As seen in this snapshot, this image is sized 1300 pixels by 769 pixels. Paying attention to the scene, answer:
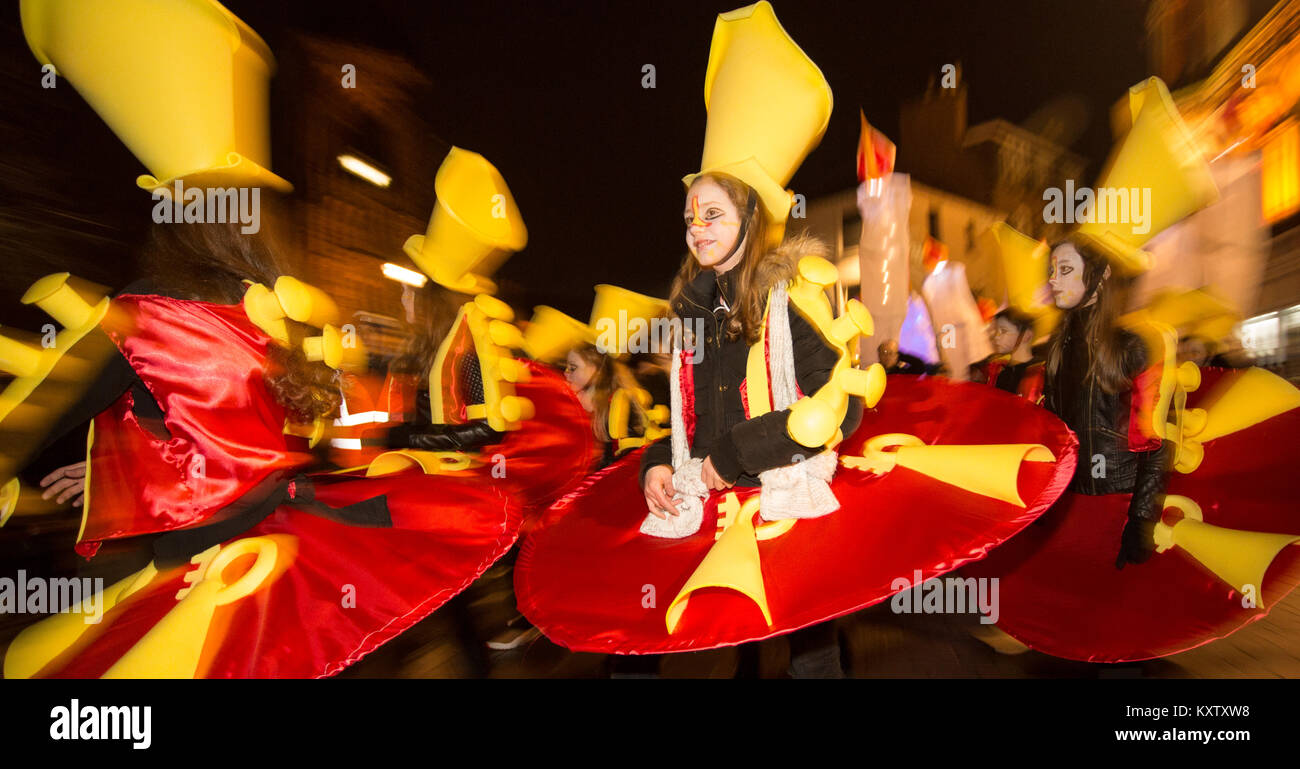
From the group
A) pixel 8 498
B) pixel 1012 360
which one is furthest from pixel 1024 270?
pixel 8 498

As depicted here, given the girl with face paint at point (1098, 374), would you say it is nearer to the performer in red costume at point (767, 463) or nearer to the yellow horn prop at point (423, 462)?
the performer in red costume at point (767, 463)

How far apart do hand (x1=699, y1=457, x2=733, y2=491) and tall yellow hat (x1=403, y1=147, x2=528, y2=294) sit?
165 cm

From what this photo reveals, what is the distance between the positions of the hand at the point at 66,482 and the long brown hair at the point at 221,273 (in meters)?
0.55

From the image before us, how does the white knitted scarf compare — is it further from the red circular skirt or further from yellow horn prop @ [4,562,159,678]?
yellow horn prop @ [4,562,159,678]

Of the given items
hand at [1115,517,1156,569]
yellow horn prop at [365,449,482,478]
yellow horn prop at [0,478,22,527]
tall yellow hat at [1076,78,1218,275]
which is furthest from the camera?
yellow horn prop at [365,449,482,478]

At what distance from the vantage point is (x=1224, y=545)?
5.75 feet

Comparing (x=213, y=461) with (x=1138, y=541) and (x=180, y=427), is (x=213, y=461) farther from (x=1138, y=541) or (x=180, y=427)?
(x=1138, y=541)

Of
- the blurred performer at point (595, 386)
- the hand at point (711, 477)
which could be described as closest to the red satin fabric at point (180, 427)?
the hand at point (711, 477)

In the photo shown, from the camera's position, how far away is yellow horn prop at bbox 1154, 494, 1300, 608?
167 centimetres

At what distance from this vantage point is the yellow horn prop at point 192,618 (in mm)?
1212

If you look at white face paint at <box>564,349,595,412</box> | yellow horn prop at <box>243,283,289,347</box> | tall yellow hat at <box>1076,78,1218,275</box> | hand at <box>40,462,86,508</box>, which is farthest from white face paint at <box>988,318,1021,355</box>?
hand at <box>40,462,86,508</box>

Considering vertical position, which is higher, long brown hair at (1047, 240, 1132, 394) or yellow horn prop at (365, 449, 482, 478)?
long brown hair at (1047, 240, 1132, 394)

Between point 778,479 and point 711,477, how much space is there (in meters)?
0.15
